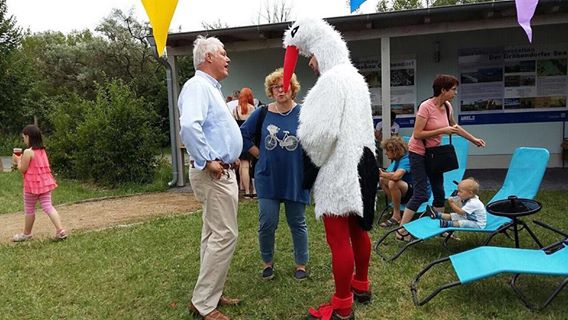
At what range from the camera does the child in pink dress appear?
5266mm

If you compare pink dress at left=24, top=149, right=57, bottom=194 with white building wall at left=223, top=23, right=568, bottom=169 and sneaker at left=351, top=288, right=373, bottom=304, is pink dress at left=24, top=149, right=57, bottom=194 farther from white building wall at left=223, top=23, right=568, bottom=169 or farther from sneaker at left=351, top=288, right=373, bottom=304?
white building wall at left=223, top=23, right=568, bottom=169

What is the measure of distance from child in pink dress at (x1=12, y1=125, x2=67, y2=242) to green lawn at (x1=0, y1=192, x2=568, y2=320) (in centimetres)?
28

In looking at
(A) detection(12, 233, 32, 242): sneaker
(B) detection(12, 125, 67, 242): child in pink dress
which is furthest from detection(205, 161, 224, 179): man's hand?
(A) detection(12, 233, 32, 242): sneaker

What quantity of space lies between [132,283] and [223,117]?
5.77 ft

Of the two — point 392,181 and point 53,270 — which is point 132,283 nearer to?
point 53,270

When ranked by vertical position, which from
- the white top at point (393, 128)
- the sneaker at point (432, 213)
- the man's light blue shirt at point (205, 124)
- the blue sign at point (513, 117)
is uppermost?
the man's light blue shirt at point (205, 124)

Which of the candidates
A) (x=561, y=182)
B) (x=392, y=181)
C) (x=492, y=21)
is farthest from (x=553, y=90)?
(x=392, y=181)

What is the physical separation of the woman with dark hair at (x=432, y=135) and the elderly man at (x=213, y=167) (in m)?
2.06

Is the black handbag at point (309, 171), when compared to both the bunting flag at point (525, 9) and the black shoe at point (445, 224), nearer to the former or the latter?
the black shoe at point (445, 224)

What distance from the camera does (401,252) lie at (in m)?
4.01

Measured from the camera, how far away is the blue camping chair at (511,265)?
2883 millimetres

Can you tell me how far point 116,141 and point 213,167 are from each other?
6973mm

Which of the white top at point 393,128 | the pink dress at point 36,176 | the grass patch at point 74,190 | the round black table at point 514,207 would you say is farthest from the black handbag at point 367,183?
the grass patch at point 74,190

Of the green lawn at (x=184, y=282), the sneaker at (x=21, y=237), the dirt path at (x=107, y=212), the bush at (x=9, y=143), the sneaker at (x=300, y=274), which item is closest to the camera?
the green lawn at (x=184, y=282)
